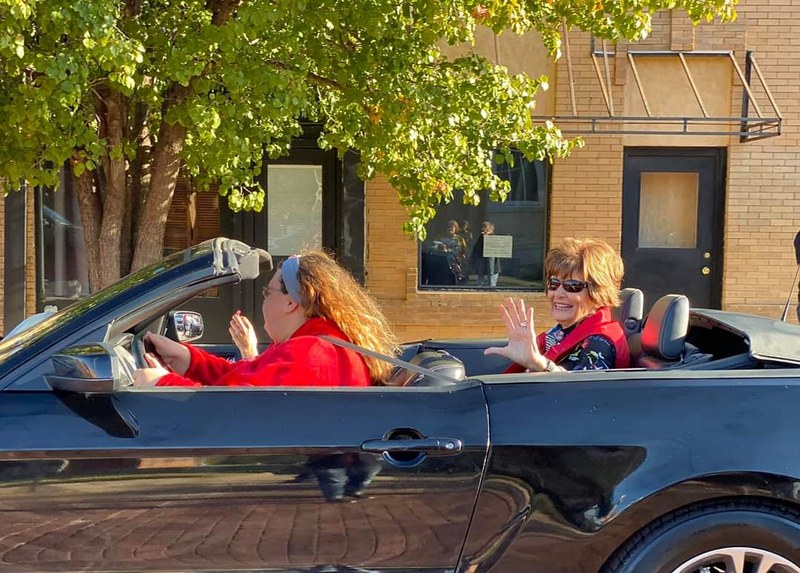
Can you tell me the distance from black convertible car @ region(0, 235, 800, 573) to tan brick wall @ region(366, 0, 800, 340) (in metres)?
6.53

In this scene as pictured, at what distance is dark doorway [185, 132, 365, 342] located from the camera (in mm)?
9031

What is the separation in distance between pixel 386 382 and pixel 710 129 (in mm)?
7126

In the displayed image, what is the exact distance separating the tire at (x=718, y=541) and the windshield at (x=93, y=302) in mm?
1664

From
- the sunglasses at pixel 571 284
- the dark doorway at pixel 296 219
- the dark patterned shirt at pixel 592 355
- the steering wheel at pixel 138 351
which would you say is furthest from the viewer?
the dark doorway at pixel 296 219

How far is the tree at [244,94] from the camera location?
4.76 m

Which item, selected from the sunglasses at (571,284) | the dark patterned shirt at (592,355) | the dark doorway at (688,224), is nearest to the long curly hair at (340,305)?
the dark patterned shirt at (592,355)

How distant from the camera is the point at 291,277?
303 cm

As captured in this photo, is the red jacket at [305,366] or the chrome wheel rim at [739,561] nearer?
the chrome wheel rim at [739,561]

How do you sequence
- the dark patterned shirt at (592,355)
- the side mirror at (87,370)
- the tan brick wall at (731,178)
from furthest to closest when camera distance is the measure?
the tan brick wall at (731,178)
the dark patterned shirt at (592,355)
the side mirror at (87,370)

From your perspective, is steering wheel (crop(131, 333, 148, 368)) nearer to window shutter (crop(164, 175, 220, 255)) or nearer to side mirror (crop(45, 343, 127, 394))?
side mirror (crop(45, 343, 127, 394))

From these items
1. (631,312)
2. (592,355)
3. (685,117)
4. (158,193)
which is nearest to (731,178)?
(685,117)

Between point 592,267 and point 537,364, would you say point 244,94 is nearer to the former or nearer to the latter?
point 592,267

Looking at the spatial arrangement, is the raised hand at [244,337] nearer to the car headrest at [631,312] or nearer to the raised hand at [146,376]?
the raised hand at [146,376]

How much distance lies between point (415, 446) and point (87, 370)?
37.6 inches
